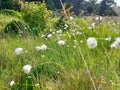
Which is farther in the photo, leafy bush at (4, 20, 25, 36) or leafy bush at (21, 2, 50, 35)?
leafy bush at (21, 2, 50, 35)

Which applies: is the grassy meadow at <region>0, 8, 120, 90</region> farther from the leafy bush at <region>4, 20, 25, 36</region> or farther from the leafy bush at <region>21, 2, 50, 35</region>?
the leafy bush at <region>21, 2, 50, 35</region>

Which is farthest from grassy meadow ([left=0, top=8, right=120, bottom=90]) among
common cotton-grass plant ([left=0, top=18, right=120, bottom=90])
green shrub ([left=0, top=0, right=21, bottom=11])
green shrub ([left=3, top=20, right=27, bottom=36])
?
green shrub ([left=0, top=0, right=21, bottom=11])

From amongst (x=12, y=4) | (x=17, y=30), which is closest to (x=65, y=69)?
(x=17, y=30)

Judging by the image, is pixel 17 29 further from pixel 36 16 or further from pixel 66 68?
pixel 66 68

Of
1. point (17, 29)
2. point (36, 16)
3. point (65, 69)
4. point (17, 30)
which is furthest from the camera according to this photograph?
point (36, 16)

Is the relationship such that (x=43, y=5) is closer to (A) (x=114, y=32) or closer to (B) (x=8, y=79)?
(A) (x=114, y=32)

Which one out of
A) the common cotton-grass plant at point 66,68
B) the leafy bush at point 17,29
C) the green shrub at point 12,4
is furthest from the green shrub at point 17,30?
the green shrub at point 12,4

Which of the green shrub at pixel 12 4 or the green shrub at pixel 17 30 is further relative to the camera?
the green shrub at pixel 12 4

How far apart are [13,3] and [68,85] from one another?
666 inches

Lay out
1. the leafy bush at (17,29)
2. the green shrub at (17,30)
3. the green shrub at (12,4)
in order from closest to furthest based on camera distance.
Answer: the green shrub at (17,30) < the leafy bush at (17,29) < the green shrub at (12,4)

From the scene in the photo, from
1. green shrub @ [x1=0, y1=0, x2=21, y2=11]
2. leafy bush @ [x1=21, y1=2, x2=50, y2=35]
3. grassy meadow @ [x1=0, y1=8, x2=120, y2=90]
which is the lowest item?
green shrub @ [x1=0, y1=0, x2=21, y2=11]

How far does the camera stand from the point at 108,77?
92.0 inches

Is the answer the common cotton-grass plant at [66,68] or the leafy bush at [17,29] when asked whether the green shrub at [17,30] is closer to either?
the leafy bush at [17,29]

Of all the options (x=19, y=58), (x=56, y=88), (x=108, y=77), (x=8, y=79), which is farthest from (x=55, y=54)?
(x=56, y=88)
